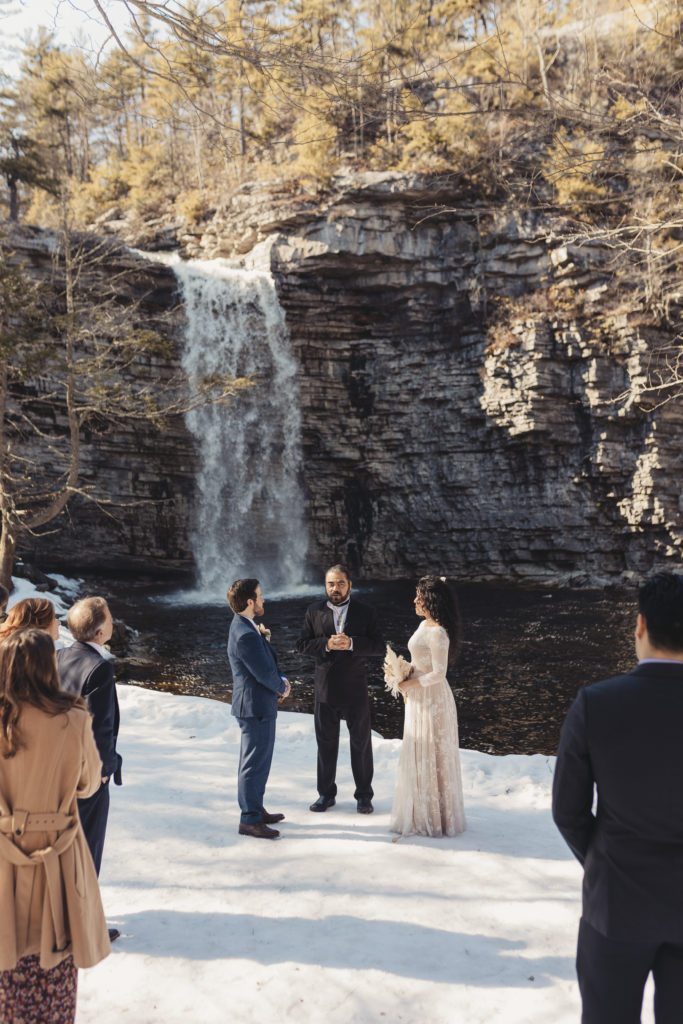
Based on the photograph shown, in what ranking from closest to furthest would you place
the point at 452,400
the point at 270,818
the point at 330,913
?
the point at 330,913 → the point at 270,818 → the point at 452,400

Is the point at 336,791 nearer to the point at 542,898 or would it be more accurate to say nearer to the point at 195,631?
the point at 542,898

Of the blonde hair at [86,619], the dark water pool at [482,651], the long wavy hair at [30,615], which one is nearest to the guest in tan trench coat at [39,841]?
the long wavy hair at [30,615]

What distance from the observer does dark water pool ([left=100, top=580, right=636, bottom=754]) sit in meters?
10.2

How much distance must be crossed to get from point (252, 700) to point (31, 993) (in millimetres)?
2543

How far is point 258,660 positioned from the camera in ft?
16.0

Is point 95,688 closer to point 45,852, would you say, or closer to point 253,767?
point 45,852

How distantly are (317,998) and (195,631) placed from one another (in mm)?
14108

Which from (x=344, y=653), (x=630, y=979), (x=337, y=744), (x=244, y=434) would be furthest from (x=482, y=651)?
(x=244, y=434)

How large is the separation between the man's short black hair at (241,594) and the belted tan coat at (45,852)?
2450 millimetres

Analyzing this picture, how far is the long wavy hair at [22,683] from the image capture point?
2.41 m

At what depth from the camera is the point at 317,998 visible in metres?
3.05

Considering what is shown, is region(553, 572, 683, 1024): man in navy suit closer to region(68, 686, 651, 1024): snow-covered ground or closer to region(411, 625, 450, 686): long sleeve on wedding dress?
region(68, 686, 651, 1024): snow-covered ground

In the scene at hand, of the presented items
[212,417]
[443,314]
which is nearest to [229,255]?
[212,417]

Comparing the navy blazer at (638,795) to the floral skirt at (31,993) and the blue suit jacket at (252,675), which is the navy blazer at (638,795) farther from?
the blue suit jacket at (252,675)
